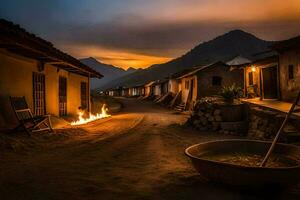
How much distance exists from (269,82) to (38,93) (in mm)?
13392

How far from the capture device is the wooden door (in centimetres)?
1481

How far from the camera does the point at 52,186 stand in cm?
506

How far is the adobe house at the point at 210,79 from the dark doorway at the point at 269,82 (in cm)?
612

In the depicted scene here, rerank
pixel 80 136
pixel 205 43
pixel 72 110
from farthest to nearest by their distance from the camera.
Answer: pixel 205 43 < pixel 72 110 < pixel 80 136

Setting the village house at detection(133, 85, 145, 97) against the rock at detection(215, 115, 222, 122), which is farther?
the village house at detection(133, 85, 145, 97)

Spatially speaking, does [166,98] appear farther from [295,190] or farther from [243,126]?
[295,190]

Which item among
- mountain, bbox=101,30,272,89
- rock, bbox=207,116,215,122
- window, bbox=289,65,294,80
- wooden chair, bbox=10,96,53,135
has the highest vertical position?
mountain, bbox=101,30,272,89

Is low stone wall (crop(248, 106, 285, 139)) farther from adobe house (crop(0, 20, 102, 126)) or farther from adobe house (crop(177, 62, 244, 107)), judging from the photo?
adobe house (crop(177, 62, 244, 107))

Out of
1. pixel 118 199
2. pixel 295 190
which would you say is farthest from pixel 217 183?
pixel 118 199

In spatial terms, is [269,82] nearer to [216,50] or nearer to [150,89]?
[150,89]

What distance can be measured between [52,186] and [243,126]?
9731 mm

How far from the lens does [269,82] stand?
1848 cm

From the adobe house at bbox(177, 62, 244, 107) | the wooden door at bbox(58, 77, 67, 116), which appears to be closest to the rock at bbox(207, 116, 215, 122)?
the wooden door at bbox(58, 77, 67, 116)

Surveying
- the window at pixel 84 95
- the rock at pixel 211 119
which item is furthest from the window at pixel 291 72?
the window at pixel 84 95
